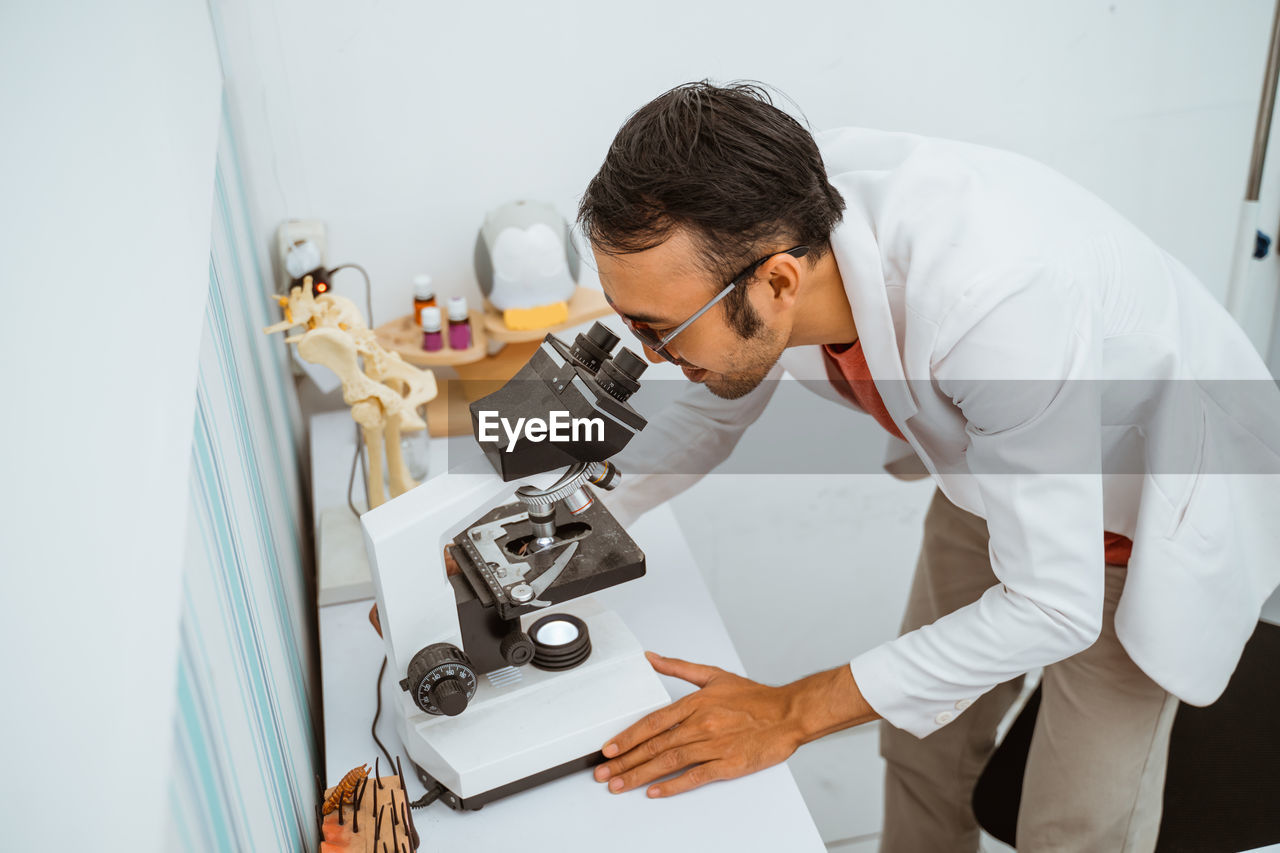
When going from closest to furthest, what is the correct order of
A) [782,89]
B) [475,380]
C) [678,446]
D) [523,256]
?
[678,446]
[523,256]
[475,380]
[782,89]

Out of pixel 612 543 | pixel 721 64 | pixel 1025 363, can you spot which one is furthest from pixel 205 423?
pixel 721 64

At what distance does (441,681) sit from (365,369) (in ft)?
1.89

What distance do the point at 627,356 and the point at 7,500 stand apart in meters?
0.62

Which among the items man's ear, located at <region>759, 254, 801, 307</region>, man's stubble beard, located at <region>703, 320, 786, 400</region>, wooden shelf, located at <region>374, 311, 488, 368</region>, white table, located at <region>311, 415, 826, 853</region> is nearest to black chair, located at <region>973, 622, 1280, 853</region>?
white table, located at <region>311, 415, 826, 853</region>

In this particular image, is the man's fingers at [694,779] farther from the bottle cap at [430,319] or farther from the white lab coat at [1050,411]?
the bottle cap at [430,319]

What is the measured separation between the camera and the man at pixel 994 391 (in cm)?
112

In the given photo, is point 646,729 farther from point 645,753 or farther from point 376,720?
point 376,720

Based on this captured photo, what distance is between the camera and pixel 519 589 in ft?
3.73

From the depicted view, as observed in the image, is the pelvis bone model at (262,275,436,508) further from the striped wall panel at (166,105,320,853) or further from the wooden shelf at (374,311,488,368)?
the wooden shelf at (374,311,488,368)

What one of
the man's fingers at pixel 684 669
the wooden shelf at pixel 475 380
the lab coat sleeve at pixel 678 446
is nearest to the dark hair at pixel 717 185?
the lab coat sleeve at pixel 678 446

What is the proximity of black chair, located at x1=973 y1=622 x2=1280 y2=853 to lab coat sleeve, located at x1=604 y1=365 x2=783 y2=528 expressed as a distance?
69 centimetres

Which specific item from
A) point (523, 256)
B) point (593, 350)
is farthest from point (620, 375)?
point (523, 256)

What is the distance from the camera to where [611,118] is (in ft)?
6.33

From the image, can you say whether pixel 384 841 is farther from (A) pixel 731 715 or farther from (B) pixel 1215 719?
(B) pixel 1215 719
